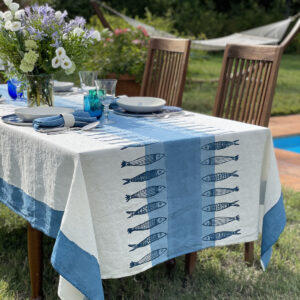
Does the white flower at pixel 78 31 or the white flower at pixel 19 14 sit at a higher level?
the white flower at pixel 19 14

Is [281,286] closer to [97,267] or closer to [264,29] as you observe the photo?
[97,267]

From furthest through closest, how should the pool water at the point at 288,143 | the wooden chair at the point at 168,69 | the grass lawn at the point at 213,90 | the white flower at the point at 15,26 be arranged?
1. the grass lawn at the point at 213,90
2. the pool water at the point at 288,143
3. the wooden chair at the point at 168,69
4. the white flower at the point at 15,26

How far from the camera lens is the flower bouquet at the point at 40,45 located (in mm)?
1837

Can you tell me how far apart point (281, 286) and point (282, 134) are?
3082 millimetres

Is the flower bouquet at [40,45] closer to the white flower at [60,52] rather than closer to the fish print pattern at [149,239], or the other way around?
the white flower at [60,52]

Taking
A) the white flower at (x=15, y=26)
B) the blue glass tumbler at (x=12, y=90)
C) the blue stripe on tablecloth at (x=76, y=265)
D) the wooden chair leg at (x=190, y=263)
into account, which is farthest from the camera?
the blue glass tumbler at (x=12, y=90)

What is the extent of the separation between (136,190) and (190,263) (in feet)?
2.24

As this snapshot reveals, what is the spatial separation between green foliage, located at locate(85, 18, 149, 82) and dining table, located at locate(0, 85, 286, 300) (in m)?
3.74

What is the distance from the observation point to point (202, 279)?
2.06 meters

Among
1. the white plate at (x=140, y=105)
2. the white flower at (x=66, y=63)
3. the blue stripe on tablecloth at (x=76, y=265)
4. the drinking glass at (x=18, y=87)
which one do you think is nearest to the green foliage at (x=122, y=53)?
the drinking glass at (x=18, y=87)

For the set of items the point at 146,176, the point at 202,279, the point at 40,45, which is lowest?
the point at 202,279

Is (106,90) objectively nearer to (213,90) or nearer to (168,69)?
(168,69)

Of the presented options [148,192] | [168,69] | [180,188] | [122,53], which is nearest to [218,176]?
[180,188]

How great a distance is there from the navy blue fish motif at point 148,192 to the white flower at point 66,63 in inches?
25.5
